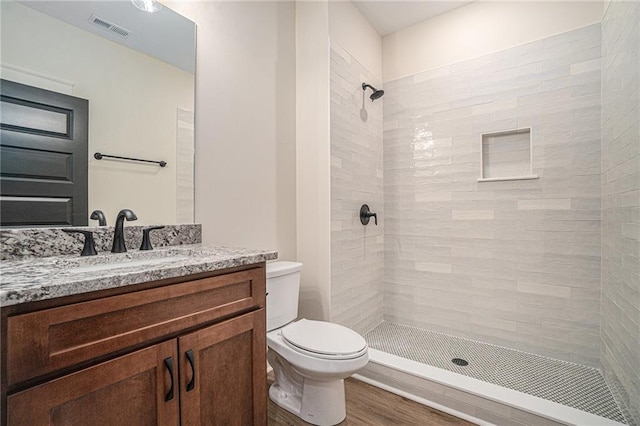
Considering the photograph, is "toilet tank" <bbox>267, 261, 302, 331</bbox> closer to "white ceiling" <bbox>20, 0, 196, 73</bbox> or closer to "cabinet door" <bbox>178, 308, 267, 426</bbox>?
"cabinet door" <bbox>178, 308, 267, 426</bbox>

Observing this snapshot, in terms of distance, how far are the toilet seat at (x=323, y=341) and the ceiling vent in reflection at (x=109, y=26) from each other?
5.48ft

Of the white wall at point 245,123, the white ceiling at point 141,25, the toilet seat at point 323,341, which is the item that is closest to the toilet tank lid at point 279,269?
the white wall at point 245,123

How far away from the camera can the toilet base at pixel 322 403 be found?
157cm

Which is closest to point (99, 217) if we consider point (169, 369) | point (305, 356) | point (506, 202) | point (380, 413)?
point (169, 369)

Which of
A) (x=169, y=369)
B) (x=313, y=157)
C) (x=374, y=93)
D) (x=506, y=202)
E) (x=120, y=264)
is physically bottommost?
(x=169, y=369)

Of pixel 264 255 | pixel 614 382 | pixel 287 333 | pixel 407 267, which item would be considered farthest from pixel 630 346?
pixel 264 255

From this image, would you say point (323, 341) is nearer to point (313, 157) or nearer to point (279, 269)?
point (279, 269)

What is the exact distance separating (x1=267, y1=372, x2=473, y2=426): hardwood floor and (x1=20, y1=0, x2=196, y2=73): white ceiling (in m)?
1.96

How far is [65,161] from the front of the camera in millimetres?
1214

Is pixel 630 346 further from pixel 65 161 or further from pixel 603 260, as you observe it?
pixel 65 161

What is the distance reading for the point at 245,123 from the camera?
191 cm

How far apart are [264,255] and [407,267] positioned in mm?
1735

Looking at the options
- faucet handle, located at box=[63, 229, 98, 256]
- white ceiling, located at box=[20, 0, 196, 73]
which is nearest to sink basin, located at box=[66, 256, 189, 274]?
faucet handle, located at box=[63, 229, 98, 256]

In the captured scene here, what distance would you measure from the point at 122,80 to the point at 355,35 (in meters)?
1.78
